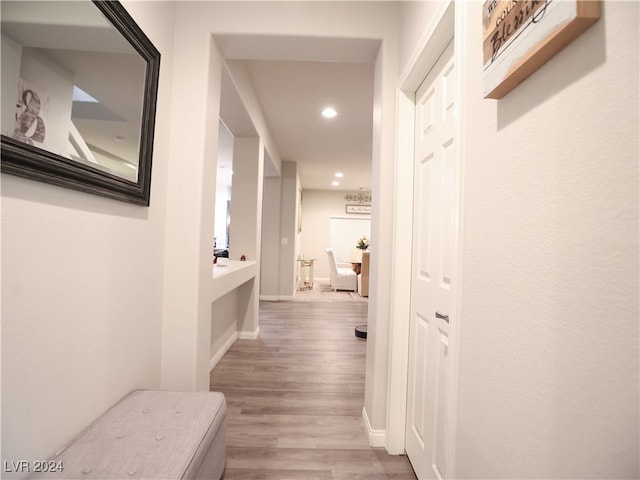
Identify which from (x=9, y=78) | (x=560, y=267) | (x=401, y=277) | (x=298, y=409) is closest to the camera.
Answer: (x=560, y=267)

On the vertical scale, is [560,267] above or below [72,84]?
below

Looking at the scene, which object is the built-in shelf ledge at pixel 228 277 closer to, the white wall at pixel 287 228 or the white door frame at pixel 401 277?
the white door frame at pixel 401 277

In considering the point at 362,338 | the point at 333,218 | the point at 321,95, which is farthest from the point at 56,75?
the point at 333,218

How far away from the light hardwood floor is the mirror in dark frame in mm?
1509

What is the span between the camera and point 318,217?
9414mm

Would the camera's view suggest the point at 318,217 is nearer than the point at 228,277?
No

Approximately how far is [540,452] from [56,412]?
4.66 feet

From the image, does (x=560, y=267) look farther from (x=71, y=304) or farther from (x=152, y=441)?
(x=71, y=304)

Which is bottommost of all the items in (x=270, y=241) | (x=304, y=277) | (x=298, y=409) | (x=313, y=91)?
(x=298, y=409)

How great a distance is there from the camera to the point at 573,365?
550 mm

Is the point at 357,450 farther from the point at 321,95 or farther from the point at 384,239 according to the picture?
the point at 321,95

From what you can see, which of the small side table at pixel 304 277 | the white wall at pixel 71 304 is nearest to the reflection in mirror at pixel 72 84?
the white wall at pixel 71 304

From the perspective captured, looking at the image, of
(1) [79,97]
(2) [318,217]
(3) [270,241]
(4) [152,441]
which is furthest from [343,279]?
(1) [79,97]

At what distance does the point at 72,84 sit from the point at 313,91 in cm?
255
